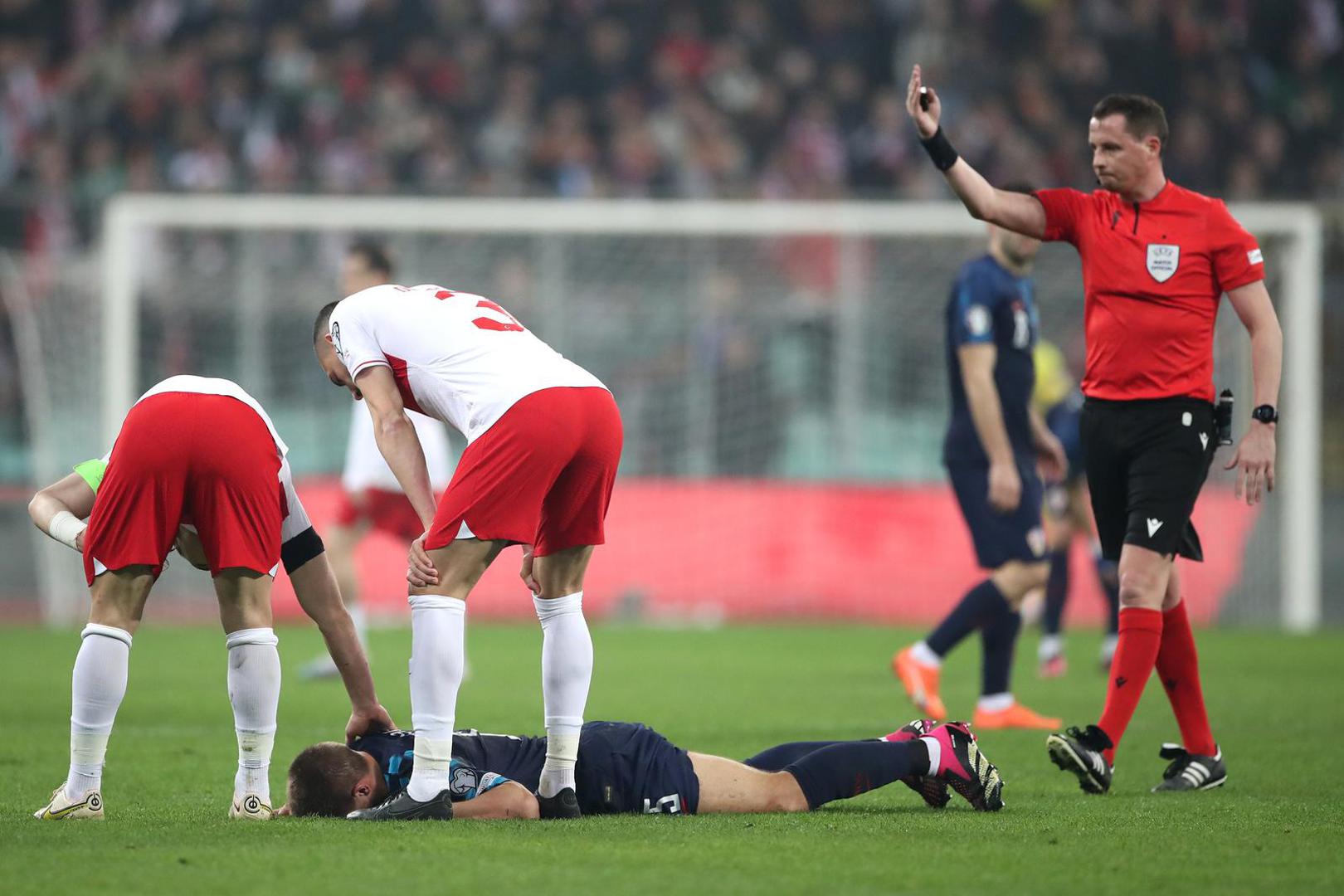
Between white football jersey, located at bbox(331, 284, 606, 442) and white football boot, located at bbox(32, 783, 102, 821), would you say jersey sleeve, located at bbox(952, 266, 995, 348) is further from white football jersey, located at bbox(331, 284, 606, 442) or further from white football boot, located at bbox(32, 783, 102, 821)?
white football boot, located at bbox(32, 783, 102, 821)

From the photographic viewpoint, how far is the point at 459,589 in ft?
16.2

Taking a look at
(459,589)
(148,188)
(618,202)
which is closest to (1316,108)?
(618,202)

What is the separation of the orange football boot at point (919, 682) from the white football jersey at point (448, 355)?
3687 millimetres

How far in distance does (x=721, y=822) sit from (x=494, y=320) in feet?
5.32

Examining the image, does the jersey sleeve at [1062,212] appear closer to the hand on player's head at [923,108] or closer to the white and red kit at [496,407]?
the hand on player's head at [923,108]

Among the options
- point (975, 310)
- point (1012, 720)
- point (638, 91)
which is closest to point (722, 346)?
point (638, 91)

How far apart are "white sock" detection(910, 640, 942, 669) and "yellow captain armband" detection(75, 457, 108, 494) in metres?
4.34

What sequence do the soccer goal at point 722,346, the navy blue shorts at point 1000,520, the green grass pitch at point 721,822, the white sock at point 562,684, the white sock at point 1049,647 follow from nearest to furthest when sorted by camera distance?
1. the green grass pitch at point 721,822
2. the white sock at point 562,684
3. the navy blue shorts at point 1000,520
4. the white sock at point 1049,647
5. the soccer goal at point 722,346

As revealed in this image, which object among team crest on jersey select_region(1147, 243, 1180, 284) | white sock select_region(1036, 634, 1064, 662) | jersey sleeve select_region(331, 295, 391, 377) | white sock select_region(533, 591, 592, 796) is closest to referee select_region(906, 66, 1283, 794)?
team crest on jersey select_region(1147, 243, 1180, 284)

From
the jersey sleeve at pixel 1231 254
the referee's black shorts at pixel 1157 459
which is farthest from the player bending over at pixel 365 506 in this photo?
the jersey sleeve at pixel 1231 254

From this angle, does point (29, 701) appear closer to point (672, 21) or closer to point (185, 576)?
point (185, 576)

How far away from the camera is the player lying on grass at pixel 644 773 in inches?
198

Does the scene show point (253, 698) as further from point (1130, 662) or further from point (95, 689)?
point (1130, 662)

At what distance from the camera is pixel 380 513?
1084cm
